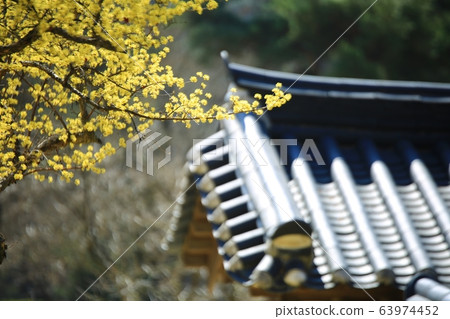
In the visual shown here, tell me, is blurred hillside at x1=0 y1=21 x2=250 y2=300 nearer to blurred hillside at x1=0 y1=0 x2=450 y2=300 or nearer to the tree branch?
blurred hillside at x1=0 y1=0 x2=450 y2=300

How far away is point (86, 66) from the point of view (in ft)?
9.46

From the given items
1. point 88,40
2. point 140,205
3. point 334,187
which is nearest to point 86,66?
point 88,40

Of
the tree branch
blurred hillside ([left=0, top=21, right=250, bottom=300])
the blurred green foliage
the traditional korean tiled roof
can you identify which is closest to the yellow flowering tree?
the tree branch

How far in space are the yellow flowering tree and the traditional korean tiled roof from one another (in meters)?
1.08

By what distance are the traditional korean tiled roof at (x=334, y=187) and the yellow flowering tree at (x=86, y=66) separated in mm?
1077

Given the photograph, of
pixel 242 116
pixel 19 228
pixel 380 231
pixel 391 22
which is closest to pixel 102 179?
pixel 19 228

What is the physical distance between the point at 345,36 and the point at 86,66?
10.6 metres

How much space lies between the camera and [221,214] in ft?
13.8

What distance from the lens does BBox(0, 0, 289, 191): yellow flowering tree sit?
8.24 ft

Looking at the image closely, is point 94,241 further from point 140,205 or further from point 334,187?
point 334,187

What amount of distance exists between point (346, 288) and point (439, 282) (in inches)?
20.8

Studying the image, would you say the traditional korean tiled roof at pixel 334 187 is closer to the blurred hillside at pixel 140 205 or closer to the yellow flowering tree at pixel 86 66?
the yellow flowering tree at pixel 86 66

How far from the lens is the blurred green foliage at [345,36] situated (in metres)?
11.3
